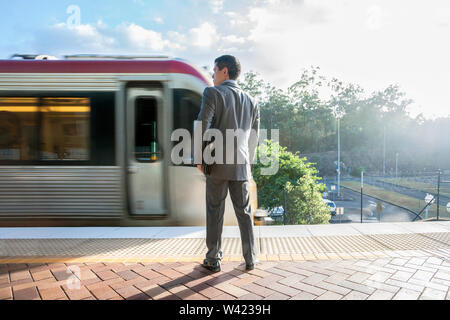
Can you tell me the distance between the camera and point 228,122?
2455 millimetres

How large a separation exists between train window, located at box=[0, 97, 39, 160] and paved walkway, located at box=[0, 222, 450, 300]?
1.42 m

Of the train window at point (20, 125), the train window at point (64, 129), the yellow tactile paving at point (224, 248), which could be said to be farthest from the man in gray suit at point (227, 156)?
the train window at point (20, 125)

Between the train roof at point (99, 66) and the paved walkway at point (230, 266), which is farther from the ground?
the train roof at point (99, 66)

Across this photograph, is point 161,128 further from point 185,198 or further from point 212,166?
point 212,166

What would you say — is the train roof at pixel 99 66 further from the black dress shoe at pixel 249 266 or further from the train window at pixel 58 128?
the black dress shoe at pixel 249 266

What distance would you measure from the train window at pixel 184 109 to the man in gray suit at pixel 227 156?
2.11 m

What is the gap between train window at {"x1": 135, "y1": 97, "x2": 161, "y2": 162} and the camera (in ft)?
15.3

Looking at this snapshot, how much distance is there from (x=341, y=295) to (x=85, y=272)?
7.09ft

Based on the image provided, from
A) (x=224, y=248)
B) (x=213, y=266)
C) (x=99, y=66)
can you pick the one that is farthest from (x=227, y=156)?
(x=99, y=66)

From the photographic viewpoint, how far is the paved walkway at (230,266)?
6.94ft

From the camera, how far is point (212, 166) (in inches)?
96.7

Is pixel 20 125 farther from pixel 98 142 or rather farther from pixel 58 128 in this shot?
pixel 98 142

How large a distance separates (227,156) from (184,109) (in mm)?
2442

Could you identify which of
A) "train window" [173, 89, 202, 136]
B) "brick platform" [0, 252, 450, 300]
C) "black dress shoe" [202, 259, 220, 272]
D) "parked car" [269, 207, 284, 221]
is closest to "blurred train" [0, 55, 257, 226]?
"train window" [173, 89, 202, 136]
